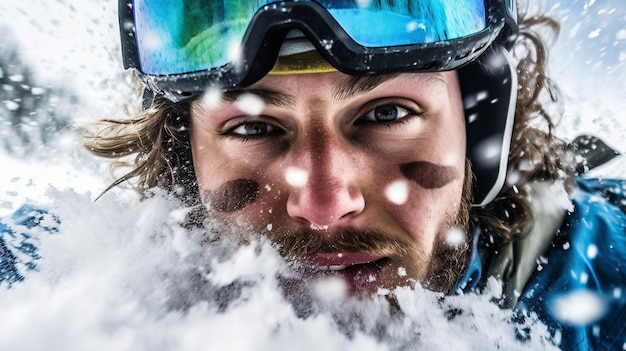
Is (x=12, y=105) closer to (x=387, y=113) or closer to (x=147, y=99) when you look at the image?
(x=147, y=99)

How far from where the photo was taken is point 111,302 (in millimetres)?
1188

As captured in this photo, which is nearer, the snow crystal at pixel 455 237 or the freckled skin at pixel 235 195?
the freckled skin at pixel 235 195

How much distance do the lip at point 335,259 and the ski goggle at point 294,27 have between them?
0.60 m

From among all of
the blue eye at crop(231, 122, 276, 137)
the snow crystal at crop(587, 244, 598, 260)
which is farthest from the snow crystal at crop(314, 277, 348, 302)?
the snow crystal at crop(587, 244, 598, 260)

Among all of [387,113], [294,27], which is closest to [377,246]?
[387,113]

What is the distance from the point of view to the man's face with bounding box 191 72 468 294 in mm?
1357

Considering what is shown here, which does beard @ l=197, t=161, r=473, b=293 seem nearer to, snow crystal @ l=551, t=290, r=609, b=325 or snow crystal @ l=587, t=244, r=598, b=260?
snow crystal @ l=551, t=290, r=609, b=325

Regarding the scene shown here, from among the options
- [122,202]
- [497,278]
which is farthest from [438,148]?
[122,202]

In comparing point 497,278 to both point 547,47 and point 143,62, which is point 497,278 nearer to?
point 547,47

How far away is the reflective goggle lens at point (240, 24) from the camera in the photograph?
50.1 inches

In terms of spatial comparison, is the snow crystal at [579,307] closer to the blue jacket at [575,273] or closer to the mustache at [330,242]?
the blue jacket at [575,273]

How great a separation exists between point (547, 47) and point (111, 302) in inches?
103

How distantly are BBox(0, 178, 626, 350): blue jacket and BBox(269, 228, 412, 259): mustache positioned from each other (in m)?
0.79

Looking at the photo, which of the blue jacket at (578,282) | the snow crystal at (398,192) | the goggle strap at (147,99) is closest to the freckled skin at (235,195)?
the snow crystal at (398,192)
